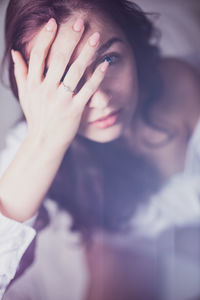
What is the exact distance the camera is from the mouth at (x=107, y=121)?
60 centimetres

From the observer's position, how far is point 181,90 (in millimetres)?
683

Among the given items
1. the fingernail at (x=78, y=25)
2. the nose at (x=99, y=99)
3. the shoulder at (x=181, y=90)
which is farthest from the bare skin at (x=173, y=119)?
the fingernail at (x=78, y=25)

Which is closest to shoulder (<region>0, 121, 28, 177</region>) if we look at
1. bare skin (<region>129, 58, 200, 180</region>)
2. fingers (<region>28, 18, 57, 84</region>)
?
fingers (<region>28, 18, 57, 84</region>)

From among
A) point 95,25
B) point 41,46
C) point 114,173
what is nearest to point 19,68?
point 41,46

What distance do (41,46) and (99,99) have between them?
6.0 inches

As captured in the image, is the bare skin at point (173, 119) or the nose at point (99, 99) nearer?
the nose at point (99, 99)

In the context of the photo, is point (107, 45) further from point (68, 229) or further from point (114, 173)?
point (68, 229)

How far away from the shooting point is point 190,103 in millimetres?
691

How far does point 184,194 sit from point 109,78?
36 centimetres

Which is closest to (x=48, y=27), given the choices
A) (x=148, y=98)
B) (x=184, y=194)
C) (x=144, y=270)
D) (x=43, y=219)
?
(x=148, y=98)

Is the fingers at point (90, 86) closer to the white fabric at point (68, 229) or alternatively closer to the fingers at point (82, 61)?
the fingers at point (82, 61)

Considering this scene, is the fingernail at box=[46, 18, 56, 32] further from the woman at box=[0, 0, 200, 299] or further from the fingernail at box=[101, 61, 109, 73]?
the fingernail at box=[101, 61, 109, 73]

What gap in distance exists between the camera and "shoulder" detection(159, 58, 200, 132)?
2.22 ft

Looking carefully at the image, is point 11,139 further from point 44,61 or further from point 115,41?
point 115,41
